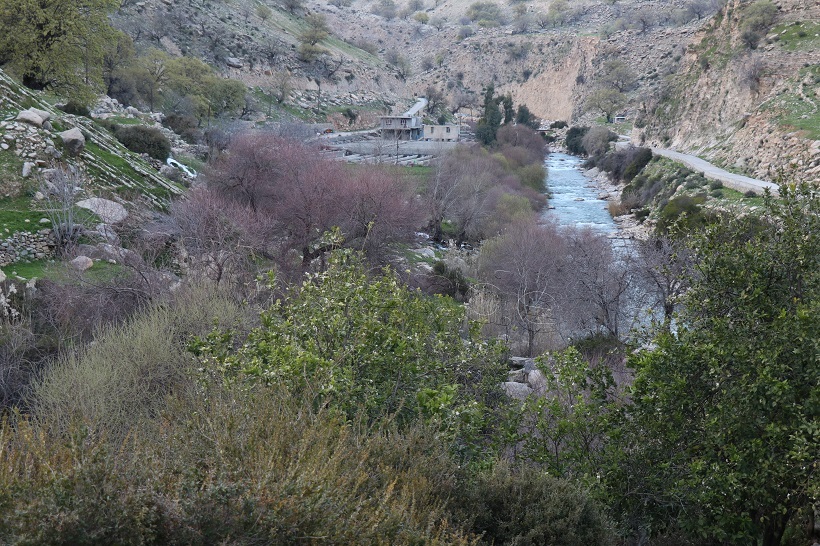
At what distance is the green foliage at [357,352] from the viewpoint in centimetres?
648

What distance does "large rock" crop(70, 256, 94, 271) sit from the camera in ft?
52.3

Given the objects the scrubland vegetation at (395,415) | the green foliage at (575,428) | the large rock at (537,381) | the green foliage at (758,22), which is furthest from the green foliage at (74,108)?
the green foliage at (758,22)

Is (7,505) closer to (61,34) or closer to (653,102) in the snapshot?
(61,34)

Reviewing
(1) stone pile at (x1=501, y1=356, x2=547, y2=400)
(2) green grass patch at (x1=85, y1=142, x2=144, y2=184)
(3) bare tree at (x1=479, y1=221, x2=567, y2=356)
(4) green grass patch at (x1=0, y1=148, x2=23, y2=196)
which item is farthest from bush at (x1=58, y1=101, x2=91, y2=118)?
(1) stone pile at (x1=501, y1=356, x2=547, y2=400)

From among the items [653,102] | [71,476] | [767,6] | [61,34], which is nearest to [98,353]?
[71,476]

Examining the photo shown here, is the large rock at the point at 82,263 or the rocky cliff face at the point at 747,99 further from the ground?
the rocky cliff face at the point at 747,99

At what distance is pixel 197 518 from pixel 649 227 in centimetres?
3372

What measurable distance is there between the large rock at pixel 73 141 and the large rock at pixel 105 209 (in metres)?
2.28

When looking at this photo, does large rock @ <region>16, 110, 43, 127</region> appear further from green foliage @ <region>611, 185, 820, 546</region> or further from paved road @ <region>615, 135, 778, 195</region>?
paved road @ <region>615, 135, 778, 195</region>

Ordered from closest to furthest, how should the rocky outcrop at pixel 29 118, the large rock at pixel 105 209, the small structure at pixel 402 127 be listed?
the large rock at pixel 105 209, the rocky outcrop at pixel 29 118, the small structure at pixel 402 127

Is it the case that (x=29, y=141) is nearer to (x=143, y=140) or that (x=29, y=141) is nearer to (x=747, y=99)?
(x=143, y=140)

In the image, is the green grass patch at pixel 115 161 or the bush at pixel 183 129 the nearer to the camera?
the green grass patch at pixel 115 161

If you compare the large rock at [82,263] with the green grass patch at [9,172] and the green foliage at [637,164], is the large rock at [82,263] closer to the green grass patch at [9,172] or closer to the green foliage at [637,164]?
the green grass patch at [9,172]

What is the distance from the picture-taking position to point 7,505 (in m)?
3.78
